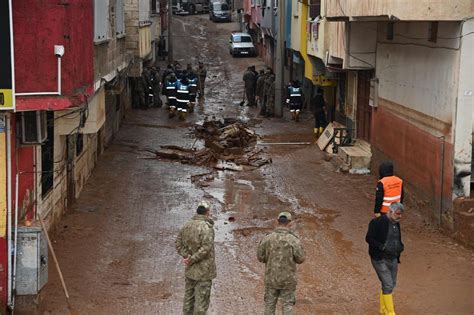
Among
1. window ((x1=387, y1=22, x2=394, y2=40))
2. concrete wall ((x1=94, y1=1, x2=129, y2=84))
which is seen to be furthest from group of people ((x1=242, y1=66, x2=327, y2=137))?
concrete wall ((x1=94, y1=1, x2=129, y2=84))

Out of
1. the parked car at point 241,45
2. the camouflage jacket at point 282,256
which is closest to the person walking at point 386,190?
the camouflage jacket at point 282,256

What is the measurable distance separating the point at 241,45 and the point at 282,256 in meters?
40.9

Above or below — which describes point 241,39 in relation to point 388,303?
above

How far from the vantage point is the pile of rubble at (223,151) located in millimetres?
20516

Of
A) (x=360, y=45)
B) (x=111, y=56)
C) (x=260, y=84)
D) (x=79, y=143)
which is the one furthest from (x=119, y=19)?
(x=260, y=84)

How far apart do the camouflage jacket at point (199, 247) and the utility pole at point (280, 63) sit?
20.7 meters

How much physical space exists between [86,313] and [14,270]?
3.60ft

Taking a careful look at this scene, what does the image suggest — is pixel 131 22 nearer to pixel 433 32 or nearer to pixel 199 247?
pixel 433 32

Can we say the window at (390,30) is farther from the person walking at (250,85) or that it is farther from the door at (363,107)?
the person walking at (250,85)

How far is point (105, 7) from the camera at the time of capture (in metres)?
14.5

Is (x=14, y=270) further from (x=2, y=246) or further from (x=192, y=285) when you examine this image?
(x=192, y=285)

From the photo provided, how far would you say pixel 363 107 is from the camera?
21.2m

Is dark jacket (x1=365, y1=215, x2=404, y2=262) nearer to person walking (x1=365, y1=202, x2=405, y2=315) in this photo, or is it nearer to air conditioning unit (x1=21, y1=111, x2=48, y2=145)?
person walking (x1=365, y1=202, x2=405, y2=315)

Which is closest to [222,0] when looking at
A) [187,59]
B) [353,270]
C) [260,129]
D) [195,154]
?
[187,59]
